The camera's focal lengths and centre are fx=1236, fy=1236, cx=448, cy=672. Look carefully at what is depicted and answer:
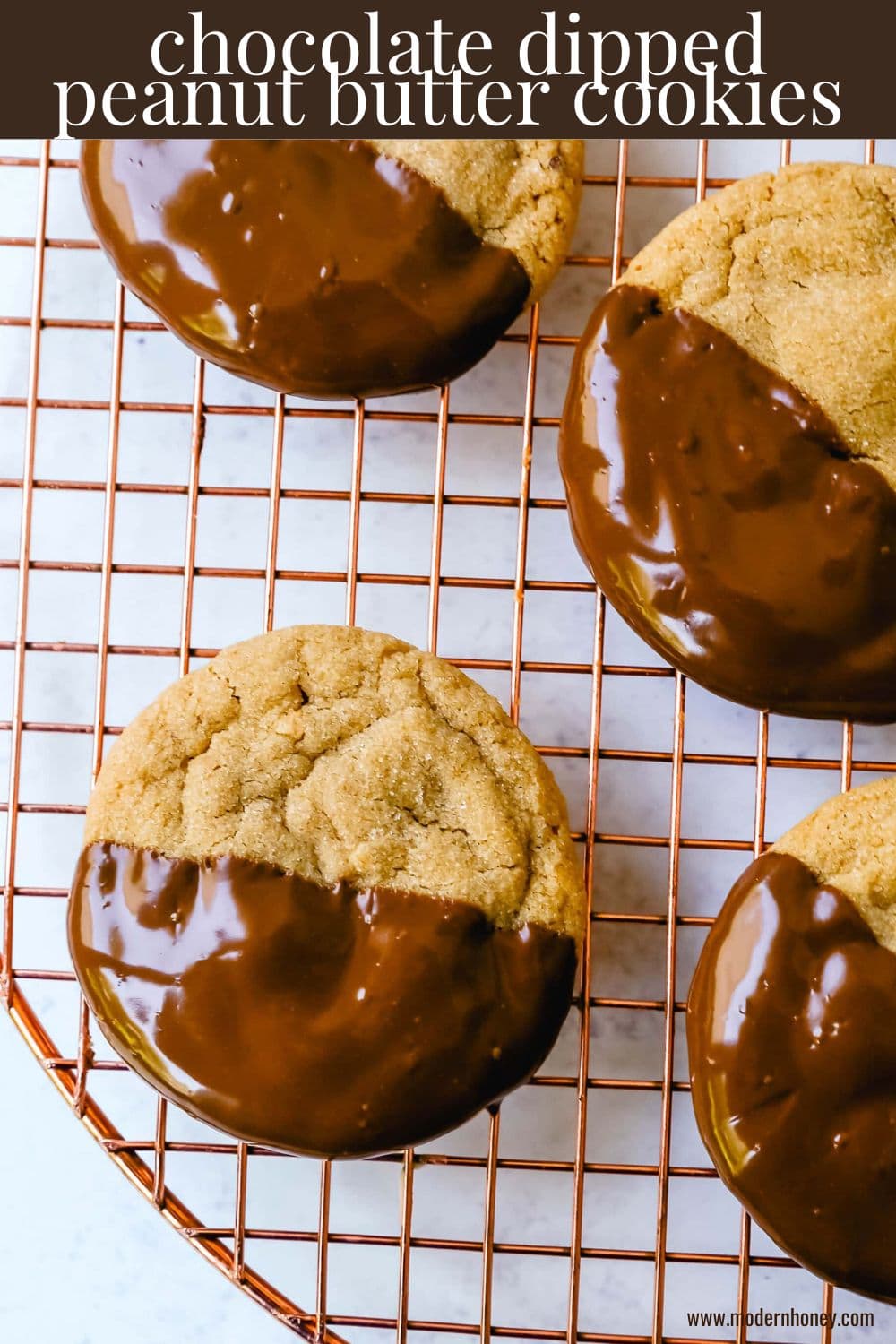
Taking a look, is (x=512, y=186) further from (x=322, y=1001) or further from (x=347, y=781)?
(x=322, y=1001)

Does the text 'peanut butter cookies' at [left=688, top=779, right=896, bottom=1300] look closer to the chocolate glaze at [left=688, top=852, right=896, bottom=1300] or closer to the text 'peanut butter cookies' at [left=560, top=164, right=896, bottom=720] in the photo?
the chocolate glaze at [left=688, top=852, right=896, bottom=1300]

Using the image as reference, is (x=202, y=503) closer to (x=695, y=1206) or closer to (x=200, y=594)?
(x=200, y=594)

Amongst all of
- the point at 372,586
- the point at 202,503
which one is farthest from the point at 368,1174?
the point at 202,503

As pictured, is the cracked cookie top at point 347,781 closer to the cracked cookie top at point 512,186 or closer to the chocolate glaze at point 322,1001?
the chocolate glaze at point 322,1001

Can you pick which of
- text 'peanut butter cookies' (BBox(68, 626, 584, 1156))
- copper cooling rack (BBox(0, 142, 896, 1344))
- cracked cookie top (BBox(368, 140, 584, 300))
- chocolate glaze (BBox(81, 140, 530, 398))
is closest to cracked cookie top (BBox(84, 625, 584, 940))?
text 'peanut butter cookies' (BBox(68, 626, 584, 1156))

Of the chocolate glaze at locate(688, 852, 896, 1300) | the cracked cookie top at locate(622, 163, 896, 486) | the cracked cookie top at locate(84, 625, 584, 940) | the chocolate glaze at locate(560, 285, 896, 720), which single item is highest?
the cracked cookie top at locate(622, 163, 896, 486)

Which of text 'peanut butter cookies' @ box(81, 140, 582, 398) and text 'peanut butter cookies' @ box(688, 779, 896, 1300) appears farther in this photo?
text 'peanut butter cookies' @ box(81, 140, 582, 398)

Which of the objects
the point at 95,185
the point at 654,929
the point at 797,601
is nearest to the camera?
the point at 797,601
